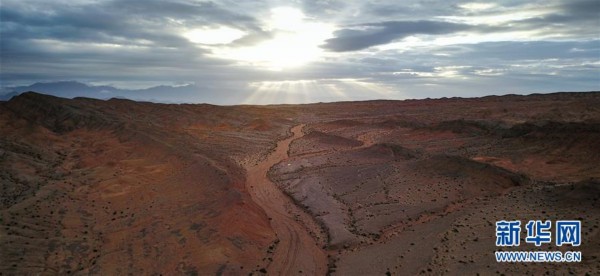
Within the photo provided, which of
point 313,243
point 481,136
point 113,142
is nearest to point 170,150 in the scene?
point 113,142

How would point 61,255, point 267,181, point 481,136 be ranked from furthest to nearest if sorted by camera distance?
point 481,136, point 267,181, point 61,255

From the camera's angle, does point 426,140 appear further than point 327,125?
No

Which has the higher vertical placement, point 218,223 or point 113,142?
point 113,142

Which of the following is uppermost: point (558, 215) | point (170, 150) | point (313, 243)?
point (170, 150)

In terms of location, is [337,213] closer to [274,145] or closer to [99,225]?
[99,225]

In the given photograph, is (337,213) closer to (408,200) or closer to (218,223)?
(408,200)

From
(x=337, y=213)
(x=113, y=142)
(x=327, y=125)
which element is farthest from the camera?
(x=327, y=125)
